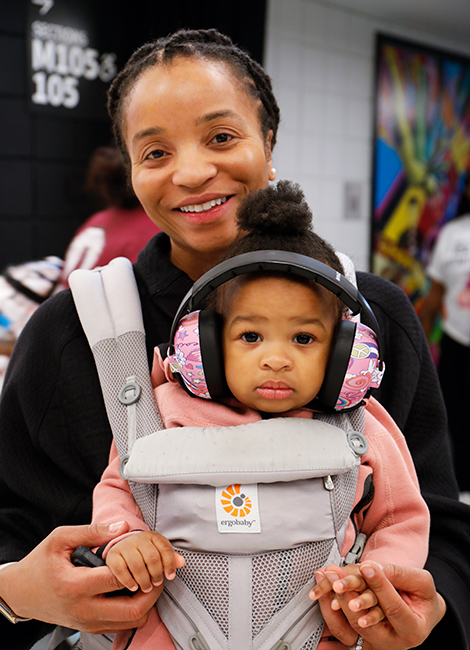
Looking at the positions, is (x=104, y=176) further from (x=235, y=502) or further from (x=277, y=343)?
(x=235, y=502)

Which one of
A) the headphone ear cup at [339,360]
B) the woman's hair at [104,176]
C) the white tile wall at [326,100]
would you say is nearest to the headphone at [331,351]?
the headphone ear cup at [339,360]

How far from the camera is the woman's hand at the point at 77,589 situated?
0.85m

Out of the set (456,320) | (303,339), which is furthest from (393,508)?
(456,320)

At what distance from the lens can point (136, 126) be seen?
3.71ft

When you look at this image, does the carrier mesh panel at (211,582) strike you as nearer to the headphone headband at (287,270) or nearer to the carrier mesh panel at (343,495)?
the carrier mesh panel at (343,495)

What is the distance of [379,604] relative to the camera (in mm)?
854

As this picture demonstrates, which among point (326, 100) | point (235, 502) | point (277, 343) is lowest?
point (235, 502)

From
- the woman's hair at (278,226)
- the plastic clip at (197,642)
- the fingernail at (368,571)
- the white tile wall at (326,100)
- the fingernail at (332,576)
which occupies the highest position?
the white tile wall at (326,100)

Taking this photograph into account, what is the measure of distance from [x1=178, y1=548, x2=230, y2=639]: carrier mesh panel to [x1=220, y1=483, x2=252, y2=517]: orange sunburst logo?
73 mm

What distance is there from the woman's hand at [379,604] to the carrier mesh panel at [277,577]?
0.04 m

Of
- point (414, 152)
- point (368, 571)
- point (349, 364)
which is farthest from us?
point (414, 152)

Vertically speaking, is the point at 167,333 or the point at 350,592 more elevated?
the point at 167,333

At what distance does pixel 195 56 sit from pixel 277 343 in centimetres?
58

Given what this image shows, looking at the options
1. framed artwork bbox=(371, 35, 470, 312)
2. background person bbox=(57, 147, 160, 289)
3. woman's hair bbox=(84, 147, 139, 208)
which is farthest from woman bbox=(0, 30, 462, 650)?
framed artwork bbox=(371, 35, 470, 312)
